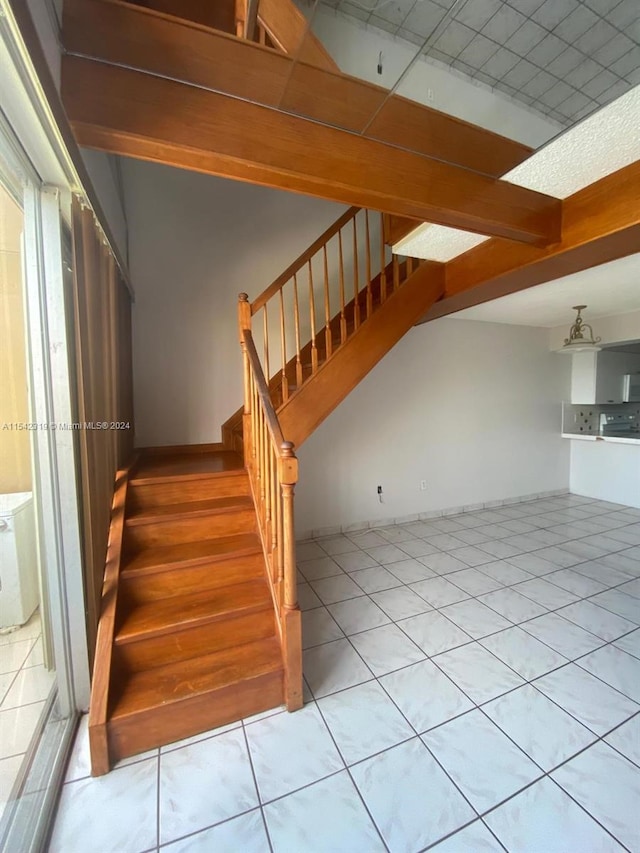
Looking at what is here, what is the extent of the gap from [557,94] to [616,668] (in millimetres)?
4099

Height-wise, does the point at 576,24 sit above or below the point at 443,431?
above

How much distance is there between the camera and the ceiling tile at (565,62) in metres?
2.58

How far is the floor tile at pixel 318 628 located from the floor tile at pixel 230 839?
0.90 meters

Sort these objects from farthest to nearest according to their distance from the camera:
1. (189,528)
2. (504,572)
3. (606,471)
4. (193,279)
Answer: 1. (606,471)
2. (193,279)
3. (504,572)
4. (189,528)

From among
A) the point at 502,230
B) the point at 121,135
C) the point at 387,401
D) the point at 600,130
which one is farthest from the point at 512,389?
the point at 121,135

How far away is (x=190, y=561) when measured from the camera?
6.60 feet

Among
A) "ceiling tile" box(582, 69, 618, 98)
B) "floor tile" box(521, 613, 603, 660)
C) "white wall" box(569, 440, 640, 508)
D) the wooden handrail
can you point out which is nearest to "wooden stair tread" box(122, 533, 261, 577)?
the wooden handrail

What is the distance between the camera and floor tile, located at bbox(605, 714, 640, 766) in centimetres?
148

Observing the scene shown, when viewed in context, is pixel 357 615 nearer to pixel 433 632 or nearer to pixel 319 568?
pixel 433 632

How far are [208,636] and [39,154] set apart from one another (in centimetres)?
215

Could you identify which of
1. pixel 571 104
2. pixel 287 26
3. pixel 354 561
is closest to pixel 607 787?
pixel 354 561

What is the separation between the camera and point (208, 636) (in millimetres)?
1798

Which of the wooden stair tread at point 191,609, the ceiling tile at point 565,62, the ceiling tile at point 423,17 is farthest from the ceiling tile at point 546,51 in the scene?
the wooden stair tread at point 191,609

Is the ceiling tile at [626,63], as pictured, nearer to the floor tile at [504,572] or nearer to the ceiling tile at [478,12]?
the ceiling tile at [478,12]
